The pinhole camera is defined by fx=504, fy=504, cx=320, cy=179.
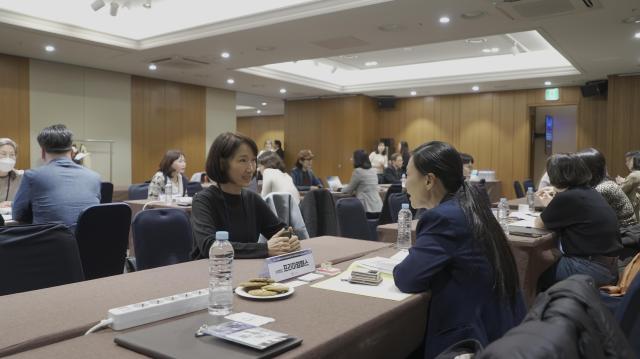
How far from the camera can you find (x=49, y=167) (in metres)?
3.57

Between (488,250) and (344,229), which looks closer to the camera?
(488,250)

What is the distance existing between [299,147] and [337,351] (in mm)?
13165

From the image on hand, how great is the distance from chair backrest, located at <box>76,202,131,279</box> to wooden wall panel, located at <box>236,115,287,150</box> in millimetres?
16288

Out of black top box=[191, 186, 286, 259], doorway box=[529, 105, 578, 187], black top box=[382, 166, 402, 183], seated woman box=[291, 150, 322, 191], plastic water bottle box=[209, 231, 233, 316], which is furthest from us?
doorway box=[529, 105, 578, 187]

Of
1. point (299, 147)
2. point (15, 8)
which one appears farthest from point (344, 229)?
point (299, 147)

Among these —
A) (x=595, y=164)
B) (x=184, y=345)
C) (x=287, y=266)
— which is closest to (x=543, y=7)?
(x=595, y=164)

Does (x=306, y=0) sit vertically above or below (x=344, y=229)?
above

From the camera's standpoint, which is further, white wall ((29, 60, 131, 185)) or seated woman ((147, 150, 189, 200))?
white wall ((29, 60, 131, 185))

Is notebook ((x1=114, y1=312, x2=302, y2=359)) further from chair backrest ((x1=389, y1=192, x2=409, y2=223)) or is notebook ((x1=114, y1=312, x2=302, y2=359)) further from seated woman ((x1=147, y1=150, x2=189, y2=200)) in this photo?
seated woman ((x1=147, y1=150, x2=189, y2=200))

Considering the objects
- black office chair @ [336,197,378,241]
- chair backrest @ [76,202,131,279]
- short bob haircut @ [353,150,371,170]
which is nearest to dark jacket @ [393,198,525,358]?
chair backrest @ [76,202,131,279]

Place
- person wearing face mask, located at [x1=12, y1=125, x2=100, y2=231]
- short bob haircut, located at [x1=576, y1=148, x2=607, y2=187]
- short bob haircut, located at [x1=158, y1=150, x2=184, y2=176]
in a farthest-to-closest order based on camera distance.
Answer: short bob haircut, located at [x1=158, y1=150, x2=184, y2=176], short bob haircut, located at [x1=576, y1=148, x2=607, y2=187], person wearing face mask, located at [x1=12, y1=125, x2=100, y2=231]

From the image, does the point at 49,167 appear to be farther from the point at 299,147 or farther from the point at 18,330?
the point at 299,147

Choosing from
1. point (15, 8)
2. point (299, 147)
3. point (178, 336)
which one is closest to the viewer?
point (178, 336)

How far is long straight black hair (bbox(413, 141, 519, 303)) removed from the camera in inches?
71.9
